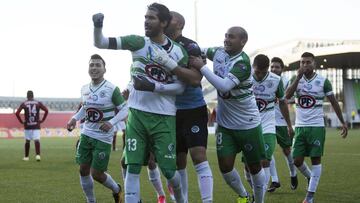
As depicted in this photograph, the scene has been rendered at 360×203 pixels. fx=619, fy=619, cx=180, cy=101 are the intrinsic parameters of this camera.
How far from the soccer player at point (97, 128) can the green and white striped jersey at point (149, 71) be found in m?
1.94

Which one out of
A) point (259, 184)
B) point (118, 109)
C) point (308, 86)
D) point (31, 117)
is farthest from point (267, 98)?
point (31, 117)

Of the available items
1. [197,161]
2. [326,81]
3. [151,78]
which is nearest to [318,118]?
[326,81]

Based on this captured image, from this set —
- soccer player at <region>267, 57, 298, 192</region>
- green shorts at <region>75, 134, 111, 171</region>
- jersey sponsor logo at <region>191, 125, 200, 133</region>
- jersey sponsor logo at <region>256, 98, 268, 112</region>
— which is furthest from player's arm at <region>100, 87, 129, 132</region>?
soccer player at <region>267, 57, 298, 192</region>

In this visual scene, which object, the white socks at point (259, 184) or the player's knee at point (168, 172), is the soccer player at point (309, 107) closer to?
the white socks at point (259, 184)

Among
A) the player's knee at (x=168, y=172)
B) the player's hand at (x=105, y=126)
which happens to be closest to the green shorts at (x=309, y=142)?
the player's hand at (x=105, y=126)

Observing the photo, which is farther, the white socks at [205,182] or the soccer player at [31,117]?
the soccer player at [31,117]

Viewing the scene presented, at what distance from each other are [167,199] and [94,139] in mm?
1918

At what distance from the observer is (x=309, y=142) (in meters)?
10.2

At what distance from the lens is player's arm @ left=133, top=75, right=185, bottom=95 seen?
20.6 feet

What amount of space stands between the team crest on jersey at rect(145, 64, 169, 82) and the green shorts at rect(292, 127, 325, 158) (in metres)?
4.36

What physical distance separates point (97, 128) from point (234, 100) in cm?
211

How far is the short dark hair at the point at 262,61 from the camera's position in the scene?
9.31 m

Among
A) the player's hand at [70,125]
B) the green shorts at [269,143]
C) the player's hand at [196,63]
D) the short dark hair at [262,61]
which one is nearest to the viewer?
the player's hand at [196,63]

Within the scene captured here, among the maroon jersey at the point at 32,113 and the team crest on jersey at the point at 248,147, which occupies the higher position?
the team crest on jersey at the point at 248,147
